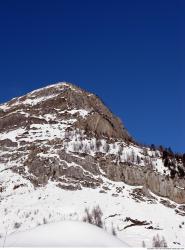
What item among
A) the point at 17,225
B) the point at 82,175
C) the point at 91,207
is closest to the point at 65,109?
the point at 82,175

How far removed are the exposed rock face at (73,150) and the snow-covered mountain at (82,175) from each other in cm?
14

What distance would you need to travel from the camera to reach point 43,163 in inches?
2397

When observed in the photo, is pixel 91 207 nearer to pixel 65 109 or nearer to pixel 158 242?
pixel 158 242

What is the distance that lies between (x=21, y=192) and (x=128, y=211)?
14508mm

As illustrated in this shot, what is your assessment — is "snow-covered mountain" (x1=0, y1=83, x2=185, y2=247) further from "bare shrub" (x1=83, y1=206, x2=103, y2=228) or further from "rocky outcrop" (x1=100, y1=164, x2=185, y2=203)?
"bare shrub" (x1=83, y1=206, x2=103, y2=228)

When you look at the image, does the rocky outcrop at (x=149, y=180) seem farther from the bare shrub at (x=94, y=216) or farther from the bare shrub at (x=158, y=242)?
the bare shrub at (x=158, y=242)

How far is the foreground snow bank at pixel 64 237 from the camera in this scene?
41.0 ft

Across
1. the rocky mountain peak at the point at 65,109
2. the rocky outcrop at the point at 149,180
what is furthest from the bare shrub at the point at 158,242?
the rocky mountain peak at the point at 65,109

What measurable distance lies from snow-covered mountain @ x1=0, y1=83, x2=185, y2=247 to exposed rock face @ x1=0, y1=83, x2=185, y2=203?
140 millimetres

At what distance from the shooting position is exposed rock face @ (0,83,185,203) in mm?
59969

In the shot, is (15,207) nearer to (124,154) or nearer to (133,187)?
(133,187)

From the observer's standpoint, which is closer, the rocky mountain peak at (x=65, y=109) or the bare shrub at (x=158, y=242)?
the bare shrub at (x=158, y=242)

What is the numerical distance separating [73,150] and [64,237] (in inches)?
2009

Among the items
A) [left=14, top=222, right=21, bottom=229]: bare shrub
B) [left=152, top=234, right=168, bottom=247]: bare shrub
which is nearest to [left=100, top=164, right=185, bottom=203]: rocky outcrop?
[left=152, top=234, right=168, bottom=247]: bare shrub
